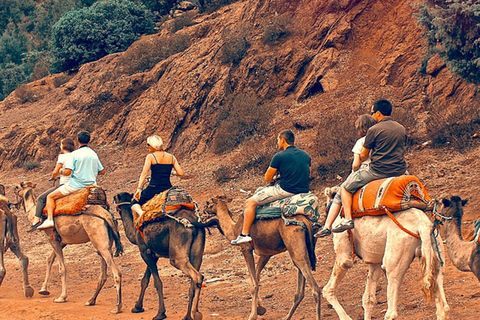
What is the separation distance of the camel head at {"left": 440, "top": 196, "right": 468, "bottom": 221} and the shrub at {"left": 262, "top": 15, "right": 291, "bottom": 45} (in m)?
18.8

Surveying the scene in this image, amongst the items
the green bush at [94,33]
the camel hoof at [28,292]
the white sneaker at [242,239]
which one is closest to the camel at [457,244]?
the white sneaker at [242,239]

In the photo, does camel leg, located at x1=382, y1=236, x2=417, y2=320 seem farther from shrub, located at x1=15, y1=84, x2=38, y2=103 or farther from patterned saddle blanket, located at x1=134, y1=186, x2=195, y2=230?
shrub, located at x1=15, y1=84, x2=38, y2=103

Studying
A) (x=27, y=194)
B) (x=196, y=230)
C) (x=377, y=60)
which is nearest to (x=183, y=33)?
(x=377, y=60)

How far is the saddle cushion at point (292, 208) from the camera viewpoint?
10984 millimetres

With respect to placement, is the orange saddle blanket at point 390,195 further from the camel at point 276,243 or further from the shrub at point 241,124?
the shrub at point 241,124

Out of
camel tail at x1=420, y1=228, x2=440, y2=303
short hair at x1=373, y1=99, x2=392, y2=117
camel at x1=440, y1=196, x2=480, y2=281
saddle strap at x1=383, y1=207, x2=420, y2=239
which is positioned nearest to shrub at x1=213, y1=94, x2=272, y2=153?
short hair at x1=373, y1=99, x2=392, y2=117

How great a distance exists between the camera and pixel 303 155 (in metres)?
11.3

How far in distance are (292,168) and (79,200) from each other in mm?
4744

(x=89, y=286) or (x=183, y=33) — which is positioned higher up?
(x=183, y=33)

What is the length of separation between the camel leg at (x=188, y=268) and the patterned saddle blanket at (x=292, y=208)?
1392mm

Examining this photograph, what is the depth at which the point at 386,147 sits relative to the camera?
32.3 ft

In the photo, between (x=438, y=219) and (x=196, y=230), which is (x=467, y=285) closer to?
(x=438, y=219)

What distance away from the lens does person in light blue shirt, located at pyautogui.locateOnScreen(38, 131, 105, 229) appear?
45.4 ft

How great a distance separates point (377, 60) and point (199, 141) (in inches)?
289
